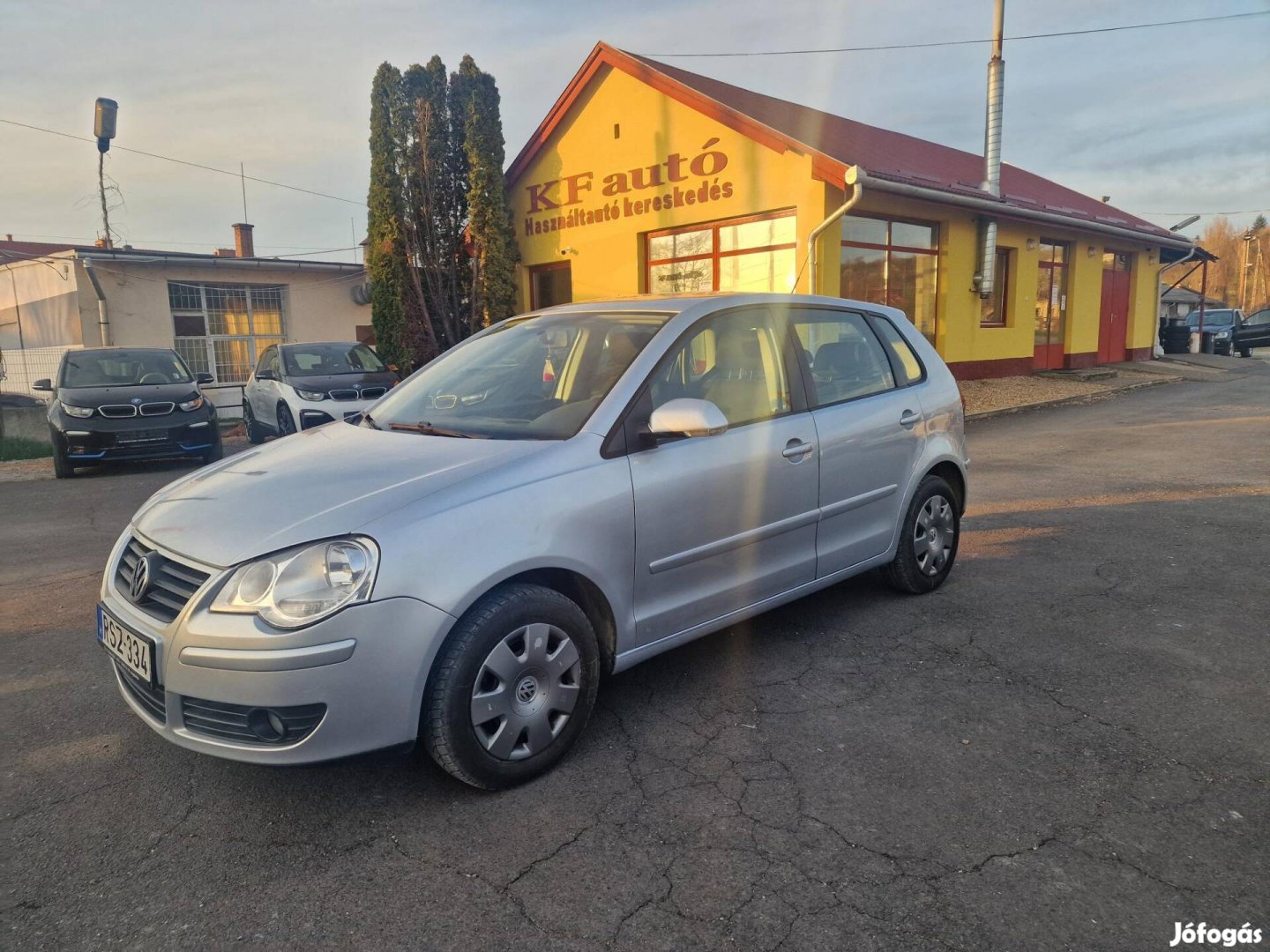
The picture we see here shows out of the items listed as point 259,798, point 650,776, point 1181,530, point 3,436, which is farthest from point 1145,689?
point 3,436

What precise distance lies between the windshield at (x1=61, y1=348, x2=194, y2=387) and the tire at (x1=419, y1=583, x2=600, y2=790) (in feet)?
32.4

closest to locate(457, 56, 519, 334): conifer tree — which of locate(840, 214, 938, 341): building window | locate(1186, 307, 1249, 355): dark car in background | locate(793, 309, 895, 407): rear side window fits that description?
locate(840, 214, 938, 341): building window

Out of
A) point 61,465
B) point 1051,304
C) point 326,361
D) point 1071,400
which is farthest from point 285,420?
point 1051,304

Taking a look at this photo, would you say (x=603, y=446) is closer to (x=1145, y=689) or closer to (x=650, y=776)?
(x=650, y=776)

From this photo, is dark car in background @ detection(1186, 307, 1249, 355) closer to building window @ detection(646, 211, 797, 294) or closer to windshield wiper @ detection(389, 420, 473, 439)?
building window @ detection(646, 211, 797, 294)

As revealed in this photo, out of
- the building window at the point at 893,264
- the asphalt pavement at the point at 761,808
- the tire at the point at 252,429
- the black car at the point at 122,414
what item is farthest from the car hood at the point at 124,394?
the building window at the point at 893,264

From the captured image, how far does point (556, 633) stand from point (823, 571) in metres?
1.63

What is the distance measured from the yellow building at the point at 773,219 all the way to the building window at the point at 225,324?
6763mm

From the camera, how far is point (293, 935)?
2.17 metres

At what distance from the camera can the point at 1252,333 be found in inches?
1160

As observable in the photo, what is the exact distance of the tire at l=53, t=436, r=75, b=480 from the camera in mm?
9938

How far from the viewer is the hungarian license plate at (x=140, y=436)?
9.89 metres

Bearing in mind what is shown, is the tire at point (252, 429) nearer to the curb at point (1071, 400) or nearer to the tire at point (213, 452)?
the tire at point (213, 452)

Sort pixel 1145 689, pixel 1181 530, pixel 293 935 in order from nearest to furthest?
pixel 293 935, pixel 1145 689, pixel 1181 530
